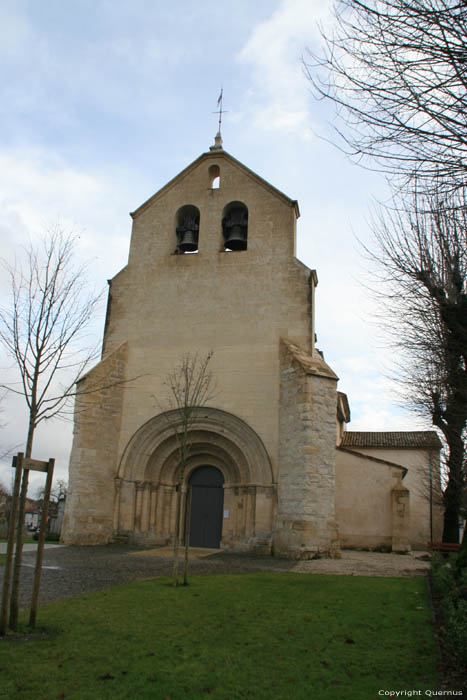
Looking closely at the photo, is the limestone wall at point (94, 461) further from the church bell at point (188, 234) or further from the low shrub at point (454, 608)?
the low shrub at point (454, 608)

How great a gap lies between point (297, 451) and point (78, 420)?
6749 mm

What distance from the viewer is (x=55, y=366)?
7.59 m

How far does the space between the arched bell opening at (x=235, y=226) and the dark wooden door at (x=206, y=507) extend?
7.63 metres

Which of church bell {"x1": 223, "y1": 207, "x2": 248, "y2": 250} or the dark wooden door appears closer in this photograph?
the dark wooden door

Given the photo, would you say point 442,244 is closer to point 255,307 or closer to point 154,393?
point 255,307

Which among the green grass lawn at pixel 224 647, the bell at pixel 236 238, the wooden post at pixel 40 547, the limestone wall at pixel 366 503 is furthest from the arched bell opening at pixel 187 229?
the wooden post at pixel 40 547

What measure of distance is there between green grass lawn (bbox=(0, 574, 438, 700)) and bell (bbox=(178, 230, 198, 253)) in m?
13.2

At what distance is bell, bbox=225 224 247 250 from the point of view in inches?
755

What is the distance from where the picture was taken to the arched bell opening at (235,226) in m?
19.3

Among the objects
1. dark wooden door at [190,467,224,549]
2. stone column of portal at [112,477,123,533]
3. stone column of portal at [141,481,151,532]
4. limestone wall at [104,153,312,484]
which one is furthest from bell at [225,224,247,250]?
stone column of portal at [112,477,123,533]

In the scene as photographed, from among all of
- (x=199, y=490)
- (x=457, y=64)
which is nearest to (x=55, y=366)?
(x=457, y=64)

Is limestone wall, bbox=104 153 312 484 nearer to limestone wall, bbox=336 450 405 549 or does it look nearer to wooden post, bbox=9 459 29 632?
limestone wall, bbox=336 450 405 549

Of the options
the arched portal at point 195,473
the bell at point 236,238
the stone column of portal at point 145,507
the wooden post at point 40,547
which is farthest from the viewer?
the bell at point 236,238

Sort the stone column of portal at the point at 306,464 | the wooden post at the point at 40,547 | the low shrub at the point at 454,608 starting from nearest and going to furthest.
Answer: the low shrub at the point at 454,608
the wooden post at the point at 40,547
the stone column of portal at the point at 306,464
